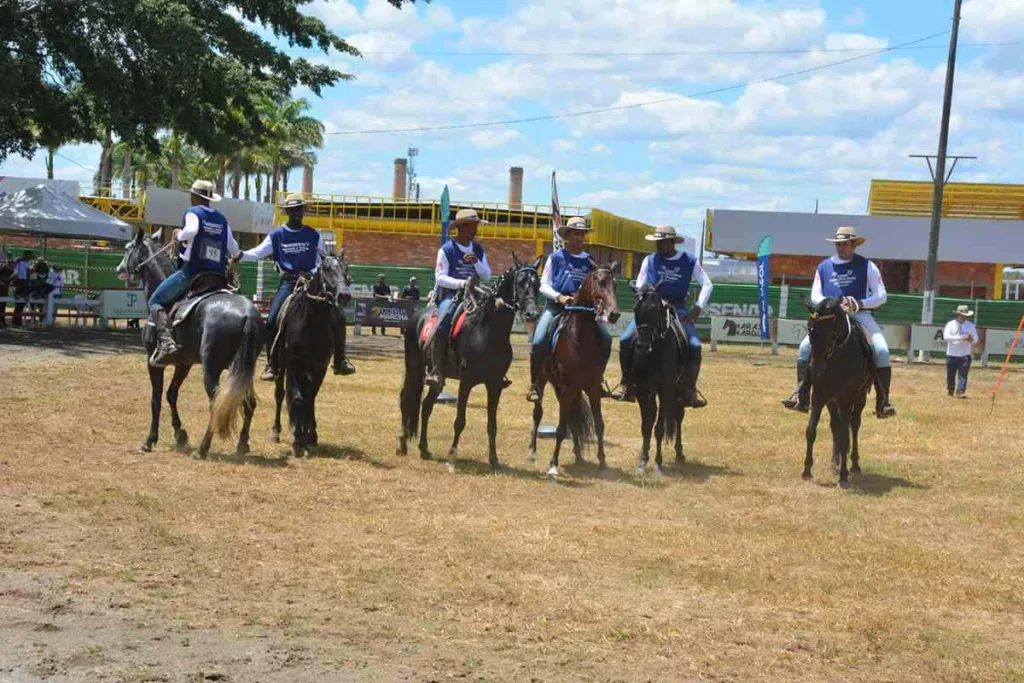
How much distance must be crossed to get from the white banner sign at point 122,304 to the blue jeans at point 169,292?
20360mm

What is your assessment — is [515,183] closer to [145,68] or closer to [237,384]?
[145,68]

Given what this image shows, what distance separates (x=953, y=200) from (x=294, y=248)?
48.5 metres

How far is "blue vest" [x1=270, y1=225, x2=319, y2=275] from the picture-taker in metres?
13.1

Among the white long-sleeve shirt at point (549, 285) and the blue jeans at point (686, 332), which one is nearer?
the white long-sleeve shirt at point (549, 285)

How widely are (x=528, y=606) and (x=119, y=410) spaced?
1000 cm

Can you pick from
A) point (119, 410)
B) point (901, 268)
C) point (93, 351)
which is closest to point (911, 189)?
point (901, 268)

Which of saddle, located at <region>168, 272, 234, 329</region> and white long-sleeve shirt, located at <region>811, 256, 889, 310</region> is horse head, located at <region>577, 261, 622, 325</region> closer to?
white long-sleeve shirt, located at <region>811, 256, 889, 310</region>

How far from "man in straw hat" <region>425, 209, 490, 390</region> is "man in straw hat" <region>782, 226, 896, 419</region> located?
3454mm

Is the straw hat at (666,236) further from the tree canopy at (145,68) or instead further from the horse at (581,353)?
the tree canopy at (145,68)

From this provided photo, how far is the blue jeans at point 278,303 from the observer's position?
13047 millimetres

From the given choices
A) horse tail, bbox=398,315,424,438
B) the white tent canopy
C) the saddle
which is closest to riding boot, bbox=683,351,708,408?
horse tail, bbox=398,315,424,438

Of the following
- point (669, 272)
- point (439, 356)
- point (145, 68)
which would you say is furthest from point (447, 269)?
point (145, 68)

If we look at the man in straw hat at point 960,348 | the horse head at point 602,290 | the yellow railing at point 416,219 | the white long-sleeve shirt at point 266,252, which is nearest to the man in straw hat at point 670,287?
the horse head at point 602,290

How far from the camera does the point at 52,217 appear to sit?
1187 inches
